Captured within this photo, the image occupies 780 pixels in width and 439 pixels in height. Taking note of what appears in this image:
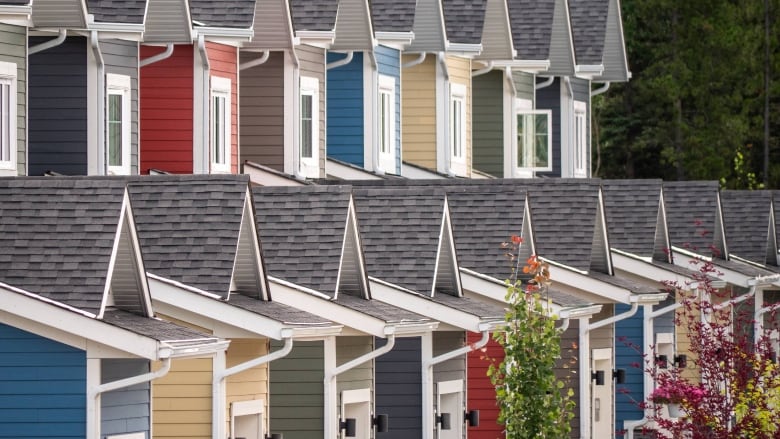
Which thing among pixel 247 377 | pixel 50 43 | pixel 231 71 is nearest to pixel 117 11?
pixel 50 43

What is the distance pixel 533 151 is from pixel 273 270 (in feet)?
62.3

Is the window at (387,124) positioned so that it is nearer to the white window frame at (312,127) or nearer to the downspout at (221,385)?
the white window frame at (312,127)

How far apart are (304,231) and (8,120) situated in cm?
368

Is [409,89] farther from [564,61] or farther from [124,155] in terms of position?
[124,155]

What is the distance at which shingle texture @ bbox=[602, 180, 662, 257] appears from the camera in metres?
34.2

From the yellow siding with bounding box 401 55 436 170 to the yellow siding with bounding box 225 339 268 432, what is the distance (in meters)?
15.1

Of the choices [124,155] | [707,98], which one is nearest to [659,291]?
[124,155]

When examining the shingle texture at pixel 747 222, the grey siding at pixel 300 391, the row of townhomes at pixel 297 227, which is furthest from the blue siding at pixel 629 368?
the grey siding at pixel 300 391

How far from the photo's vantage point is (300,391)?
73.7 ft

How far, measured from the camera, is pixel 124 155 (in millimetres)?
25219

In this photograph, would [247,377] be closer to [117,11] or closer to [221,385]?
[221,385]

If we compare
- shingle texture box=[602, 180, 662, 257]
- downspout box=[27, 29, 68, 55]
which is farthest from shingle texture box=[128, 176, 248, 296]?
shingle texture box=[602, 180, 662, 257]

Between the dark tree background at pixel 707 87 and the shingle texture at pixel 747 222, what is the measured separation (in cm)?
1887

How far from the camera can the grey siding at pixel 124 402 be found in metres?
17.7
